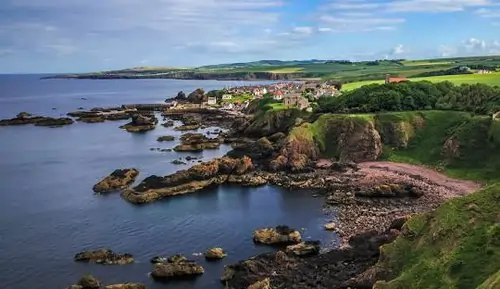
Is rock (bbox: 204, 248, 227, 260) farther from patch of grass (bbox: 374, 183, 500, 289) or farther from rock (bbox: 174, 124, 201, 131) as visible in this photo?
rock (bbox: 174, 124, 201, 131)

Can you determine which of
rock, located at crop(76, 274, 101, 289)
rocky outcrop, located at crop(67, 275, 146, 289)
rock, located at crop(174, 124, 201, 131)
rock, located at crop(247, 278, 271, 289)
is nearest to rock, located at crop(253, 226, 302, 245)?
Result: rock, located at crop(247, 278, 271, 289)

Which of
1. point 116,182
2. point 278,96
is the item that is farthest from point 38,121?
point 116,182

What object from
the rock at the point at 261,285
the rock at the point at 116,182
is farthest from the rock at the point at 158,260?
the rock at the point at 116,182

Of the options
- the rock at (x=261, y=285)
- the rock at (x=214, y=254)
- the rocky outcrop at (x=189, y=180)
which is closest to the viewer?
the rock at (x=261, y=285)

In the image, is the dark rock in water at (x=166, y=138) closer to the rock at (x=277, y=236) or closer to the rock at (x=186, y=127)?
the rock at (x=186, y=127)

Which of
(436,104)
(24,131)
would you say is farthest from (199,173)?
(24,131)

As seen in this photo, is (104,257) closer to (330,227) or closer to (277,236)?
(277,236)
